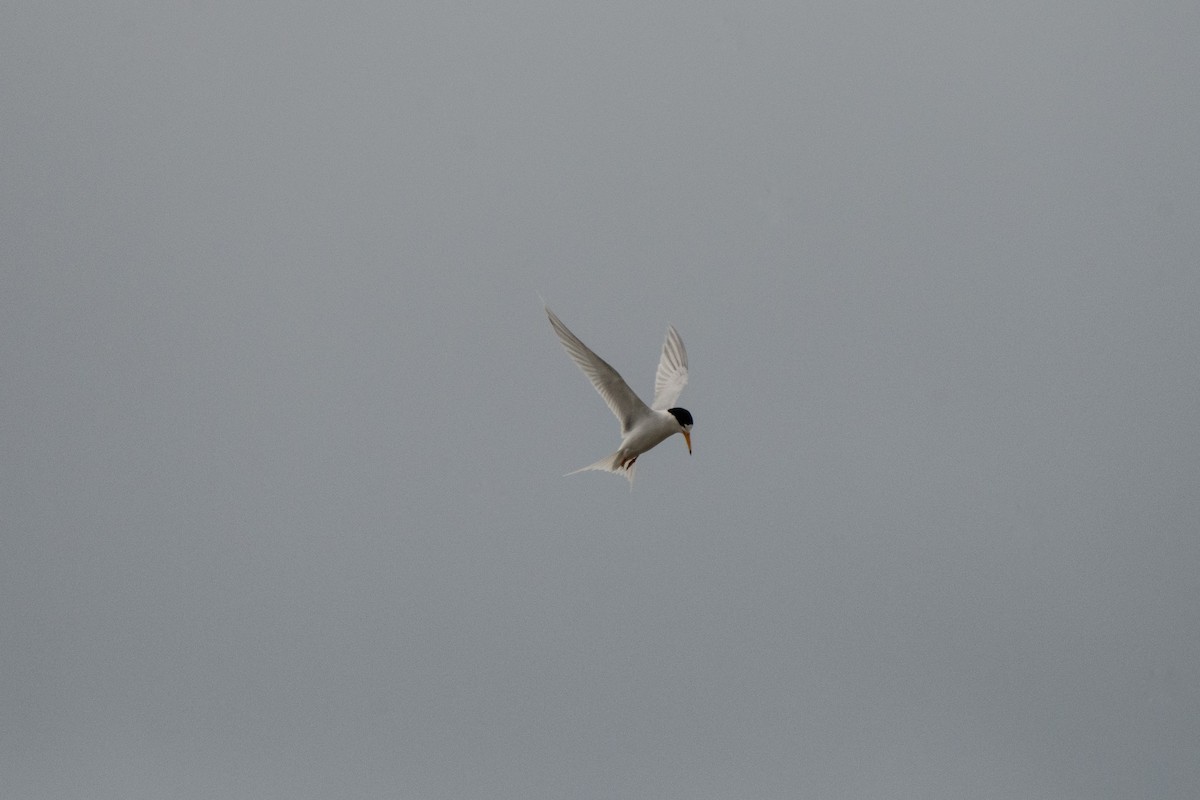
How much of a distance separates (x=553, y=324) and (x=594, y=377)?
164 centimetres

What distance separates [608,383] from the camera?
63.1ft

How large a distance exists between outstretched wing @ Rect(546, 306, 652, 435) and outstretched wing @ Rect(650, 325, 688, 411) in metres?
1.59

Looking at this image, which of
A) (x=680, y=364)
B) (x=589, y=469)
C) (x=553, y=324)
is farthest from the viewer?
(x=680, y=364)

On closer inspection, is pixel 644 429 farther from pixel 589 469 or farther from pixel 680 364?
pixel 680 364

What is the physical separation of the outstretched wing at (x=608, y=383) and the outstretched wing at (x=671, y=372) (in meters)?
1.59

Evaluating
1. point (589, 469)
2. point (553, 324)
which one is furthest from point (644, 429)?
point (553, 324)

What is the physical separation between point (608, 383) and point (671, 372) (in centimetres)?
277

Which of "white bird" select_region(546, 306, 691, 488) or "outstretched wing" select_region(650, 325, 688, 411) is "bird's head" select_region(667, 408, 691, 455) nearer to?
"white bird" select_region(546, 306, 691, 488)

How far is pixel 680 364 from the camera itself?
21922 mm

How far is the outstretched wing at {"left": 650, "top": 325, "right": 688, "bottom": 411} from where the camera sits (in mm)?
21328

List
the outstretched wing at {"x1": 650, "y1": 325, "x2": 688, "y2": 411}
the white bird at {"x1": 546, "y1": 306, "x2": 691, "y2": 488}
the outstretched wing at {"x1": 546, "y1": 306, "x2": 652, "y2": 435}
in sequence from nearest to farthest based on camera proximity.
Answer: the outstretched wing at {"x1": 546, "y1": 306, "x2": 652, "y2": 435} < the white bird at {"x1": 546, "y1": 306, "x2": 691, "y2": 488} < the outstretched wing at {"x1": 650, "y1": 325, "x2": 688, "y2": 411}

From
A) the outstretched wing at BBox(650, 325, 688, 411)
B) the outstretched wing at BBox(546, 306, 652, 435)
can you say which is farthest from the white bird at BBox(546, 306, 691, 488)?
the outstretched wing at BBox(650, 325, 688, 411)

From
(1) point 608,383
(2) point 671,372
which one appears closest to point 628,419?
(1) point 608,383

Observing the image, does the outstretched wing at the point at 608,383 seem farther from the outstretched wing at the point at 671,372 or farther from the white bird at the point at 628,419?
the outstretched wing at the point at 671,372
